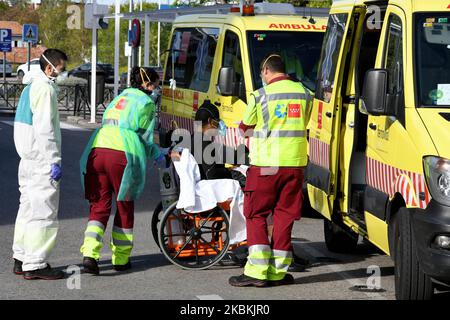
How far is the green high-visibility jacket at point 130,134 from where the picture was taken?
902 centimetres

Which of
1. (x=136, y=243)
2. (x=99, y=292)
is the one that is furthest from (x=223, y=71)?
(x=99, y=292)

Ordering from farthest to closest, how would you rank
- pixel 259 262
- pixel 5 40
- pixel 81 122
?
pixel 5 40 → pixel 81 122 → pixel 259 262

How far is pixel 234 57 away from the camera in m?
13.7

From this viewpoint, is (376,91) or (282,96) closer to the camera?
(376,91)

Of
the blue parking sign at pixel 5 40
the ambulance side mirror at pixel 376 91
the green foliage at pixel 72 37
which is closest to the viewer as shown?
the ambulance side mirror at pixel 376 91

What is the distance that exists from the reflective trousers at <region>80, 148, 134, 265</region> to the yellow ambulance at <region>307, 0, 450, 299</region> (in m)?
1.83

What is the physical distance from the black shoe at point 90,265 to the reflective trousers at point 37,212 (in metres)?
0.32

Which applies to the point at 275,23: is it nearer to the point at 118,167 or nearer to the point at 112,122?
the point at 112,122

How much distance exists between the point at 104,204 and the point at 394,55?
267 centimetres

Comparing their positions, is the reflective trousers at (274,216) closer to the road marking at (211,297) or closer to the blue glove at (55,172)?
the road marking at (211,297)

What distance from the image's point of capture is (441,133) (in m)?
7.29

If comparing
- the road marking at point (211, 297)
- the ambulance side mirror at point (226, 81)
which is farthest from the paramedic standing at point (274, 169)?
the ambulance side mirror at point (226, 81)

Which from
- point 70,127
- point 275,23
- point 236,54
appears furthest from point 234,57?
point 70,127
